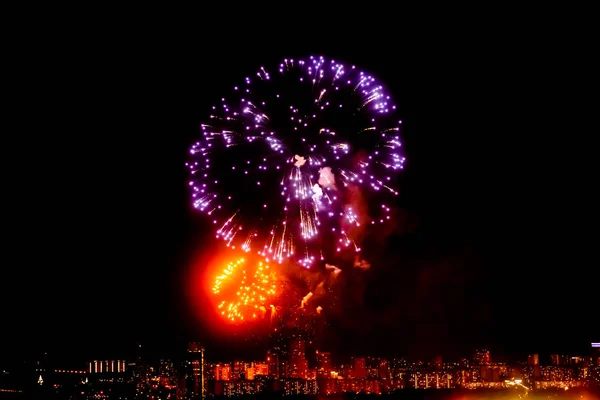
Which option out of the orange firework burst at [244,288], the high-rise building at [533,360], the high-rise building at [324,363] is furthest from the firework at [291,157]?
the high-rise building at [533,360]

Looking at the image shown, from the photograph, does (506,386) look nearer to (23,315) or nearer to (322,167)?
(322,167)

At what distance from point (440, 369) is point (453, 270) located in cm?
172

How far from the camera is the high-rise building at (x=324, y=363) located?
11145mm

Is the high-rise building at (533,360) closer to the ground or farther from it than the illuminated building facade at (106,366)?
closer to the ground

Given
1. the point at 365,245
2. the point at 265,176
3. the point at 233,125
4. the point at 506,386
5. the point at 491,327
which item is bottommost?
the point at 506,386

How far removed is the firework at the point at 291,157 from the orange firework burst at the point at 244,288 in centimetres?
89

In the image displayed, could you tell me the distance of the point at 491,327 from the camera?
11891 mm

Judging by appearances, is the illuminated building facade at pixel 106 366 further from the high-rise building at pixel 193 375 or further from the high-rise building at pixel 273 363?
the high-rise building at pixel 273 363

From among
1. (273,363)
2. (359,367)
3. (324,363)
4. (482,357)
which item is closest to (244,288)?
(273,363)

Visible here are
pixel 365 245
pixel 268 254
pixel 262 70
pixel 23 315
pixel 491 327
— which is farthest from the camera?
pixel 491 327

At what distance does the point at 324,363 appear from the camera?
37.5ft

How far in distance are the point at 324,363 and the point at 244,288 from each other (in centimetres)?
244

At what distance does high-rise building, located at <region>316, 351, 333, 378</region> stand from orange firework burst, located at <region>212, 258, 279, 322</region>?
1.75m

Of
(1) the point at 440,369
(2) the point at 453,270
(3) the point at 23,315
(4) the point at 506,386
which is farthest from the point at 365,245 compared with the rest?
(3) the point at 23,315
